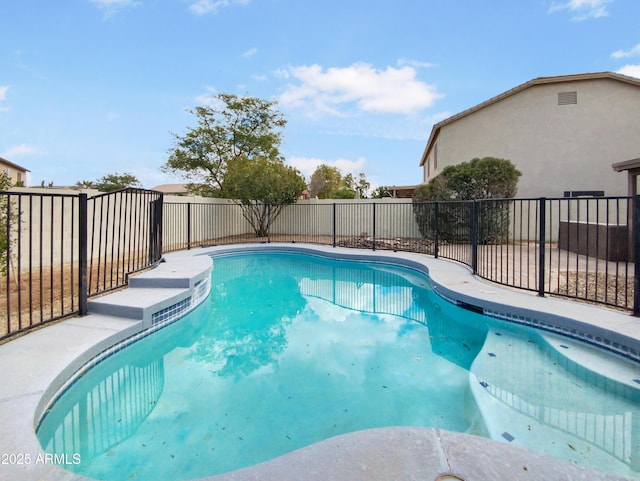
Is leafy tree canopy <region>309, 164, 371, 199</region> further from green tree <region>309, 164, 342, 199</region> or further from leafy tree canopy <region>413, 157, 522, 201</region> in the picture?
leafy tree canopy <region>413, 157, 522, 201</region>

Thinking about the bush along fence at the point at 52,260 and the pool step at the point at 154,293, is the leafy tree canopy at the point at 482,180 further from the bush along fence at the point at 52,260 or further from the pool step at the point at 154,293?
the bush along fence at the point at 52,260

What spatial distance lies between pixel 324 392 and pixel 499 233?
918 centimetres

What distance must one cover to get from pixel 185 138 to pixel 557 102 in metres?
16.5

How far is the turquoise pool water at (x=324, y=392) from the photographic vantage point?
82.0 inches

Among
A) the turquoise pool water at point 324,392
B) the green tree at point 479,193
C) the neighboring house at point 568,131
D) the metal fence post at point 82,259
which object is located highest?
the neighboring house at point 568,131

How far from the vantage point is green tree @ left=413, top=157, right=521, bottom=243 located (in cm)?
978

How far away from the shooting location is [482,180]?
9.88 metres

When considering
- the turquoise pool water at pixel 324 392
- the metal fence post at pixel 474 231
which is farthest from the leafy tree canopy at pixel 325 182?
the turquoise pool water at pixel 324 392

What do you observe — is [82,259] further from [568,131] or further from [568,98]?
[568,98]

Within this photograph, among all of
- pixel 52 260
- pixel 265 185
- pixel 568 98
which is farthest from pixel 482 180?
pixel 52 260

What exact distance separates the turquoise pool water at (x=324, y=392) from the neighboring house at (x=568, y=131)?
31.3ft

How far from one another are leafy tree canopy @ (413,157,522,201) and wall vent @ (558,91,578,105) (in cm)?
371

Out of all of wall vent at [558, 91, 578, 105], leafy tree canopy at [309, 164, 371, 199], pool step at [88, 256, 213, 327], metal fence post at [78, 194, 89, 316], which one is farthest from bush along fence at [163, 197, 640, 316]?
leafy tree canopy at [309, 164, 371, 199]

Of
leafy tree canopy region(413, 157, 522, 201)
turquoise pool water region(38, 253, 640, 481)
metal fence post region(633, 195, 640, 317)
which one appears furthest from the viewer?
leafy tree canopy region(413, 157, 522, 201)
